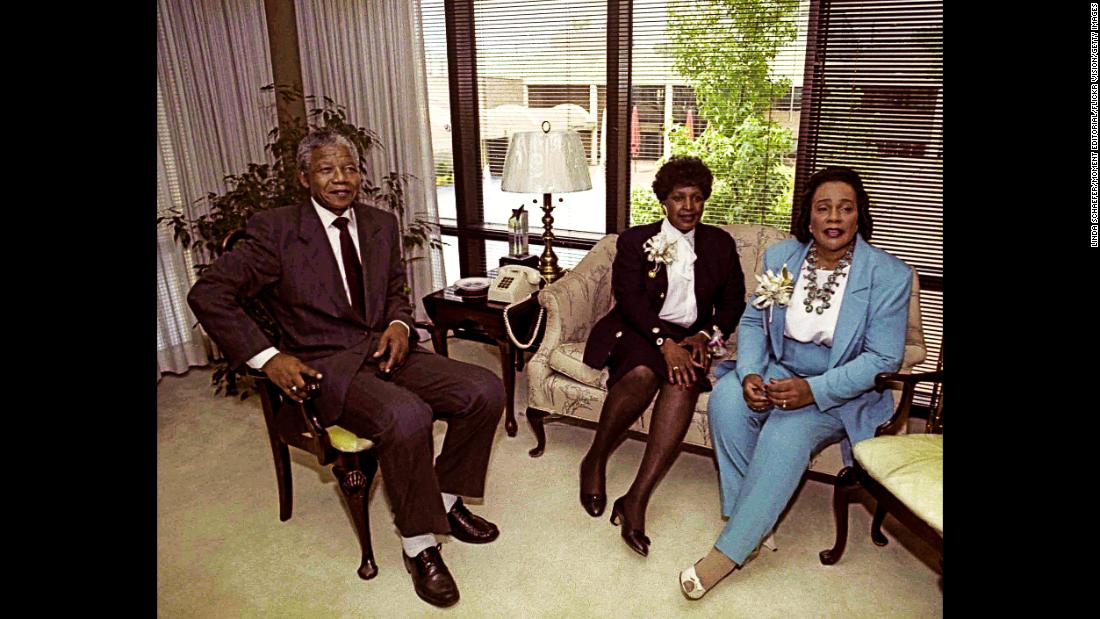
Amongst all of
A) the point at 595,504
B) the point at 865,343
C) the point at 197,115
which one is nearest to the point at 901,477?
the point at 865,343

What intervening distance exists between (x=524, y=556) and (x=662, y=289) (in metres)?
1.21

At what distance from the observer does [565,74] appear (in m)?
4.00

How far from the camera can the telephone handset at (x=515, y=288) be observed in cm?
330

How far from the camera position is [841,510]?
2.46 meters

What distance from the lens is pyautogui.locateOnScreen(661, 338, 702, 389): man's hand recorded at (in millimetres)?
2689

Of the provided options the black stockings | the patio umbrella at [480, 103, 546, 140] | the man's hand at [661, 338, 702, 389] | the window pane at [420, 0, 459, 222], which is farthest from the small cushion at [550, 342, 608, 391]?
the window pane at [420, 0, 459, 222]

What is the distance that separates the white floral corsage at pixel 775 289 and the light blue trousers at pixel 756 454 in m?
0.25

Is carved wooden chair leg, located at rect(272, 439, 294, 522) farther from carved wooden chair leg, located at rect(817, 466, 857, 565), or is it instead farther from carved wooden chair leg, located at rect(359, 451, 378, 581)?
carved wooden chair leg, located at rect(817, 466, 857, 565)

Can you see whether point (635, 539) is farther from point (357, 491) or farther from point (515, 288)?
point (515, 288)

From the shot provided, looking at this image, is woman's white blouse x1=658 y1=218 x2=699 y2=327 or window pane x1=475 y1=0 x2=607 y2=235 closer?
woman's white blouse x1=658 y1=218 x2=699 y2=327

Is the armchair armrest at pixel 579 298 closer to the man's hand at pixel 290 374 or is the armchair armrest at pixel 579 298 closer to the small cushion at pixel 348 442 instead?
the small cushion at pixel 348 442

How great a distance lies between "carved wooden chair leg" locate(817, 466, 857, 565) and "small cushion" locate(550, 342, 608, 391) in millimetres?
975

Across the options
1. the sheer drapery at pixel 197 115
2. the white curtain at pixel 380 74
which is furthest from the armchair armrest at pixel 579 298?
the sheer drapery at pixel 197 115
